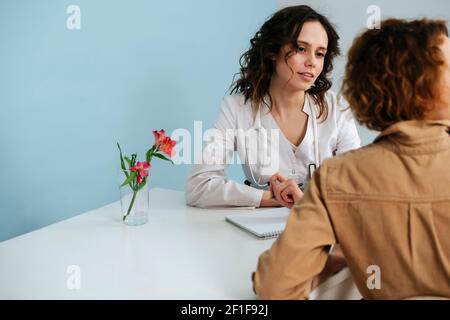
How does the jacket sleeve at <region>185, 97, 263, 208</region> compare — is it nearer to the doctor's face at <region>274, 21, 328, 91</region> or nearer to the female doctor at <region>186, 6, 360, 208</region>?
the female doctor at <region>186, 6, 360, 208</region>

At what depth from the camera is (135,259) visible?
47.4 inches

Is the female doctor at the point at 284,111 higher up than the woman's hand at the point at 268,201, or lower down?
higher up

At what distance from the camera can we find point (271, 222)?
4.67ft

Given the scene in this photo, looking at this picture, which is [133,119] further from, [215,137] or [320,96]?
[320,96]

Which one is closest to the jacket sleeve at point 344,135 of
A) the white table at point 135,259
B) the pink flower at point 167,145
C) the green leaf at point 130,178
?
the white table at point 135,259

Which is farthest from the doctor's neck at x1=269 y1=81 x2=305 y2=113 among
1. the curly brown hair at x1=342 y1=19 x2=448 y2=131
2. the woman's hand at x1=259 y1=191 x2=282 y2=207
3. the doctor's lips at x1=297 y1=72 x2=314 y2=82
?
the curly brown hair at x1=342 y1=19 x2=448 y2=131

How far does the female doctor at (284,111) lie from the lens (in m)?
1.85

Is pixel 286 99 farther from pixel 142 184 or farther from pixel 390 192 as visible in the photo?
pixel 390 192

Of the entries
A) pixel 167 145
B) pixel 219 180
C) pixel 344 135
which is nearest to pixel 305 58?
pixel 344 135

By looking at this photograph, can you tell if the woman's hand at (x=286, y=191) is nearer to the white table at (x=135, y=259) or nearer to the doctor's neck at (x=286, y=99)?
the white table at (x=135, y=259)

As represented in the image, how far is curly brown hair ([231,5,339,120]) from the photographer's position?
187 centimetres

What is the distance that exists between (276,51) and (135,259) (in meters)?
1.10

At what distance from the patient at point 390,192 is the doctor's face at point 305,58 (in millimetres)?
891
